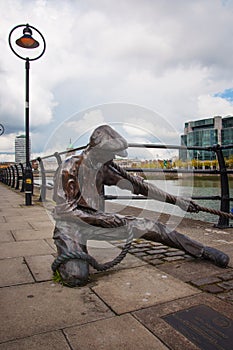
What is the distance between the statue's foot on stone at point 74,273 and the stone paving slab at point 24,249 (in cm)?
114

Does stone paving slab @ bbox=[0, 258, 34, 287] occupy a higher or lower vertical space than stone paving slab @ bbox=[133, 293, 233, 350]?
higher

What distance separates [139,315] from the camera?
2092 millimetres

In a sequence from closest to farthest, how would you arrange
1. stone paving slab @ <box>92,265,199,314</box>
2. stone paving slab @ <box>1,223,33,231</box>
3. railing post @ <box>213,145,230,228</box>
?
stone paving slab @ <box>92,265,199,314</box> < railing post @ <box>213,145,230,228</box> < stone paving slab @ <box>1,223,33,231</box>

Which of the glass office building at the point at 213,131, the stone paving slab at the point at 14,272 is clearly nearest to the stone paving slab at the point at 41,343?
the stone paving slab at the point at 14,272

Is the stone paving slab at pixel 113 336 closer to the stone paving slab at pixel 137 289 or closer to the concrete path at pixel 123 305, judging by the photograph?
the concrete path at pixel 123 305

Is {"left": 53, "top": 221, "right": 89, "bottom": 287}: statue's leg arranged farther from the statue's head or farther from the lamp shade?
the lamp shade

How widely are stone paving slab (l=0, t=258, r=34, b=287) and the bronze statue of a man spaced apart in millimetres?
415

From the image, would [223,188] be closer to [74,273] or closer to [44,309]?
[74,273]

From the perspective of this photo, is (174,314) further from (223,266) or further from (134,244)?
(134,244)

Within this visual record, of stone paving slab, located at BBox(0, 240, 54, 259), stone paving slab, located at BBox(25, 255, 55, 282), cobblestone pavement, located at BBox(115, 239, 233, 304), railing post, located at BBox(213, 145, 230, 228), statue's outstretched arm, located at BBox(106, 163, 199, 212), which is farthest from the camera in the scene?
railing post, located at BBox(213, 145, 230, 228)

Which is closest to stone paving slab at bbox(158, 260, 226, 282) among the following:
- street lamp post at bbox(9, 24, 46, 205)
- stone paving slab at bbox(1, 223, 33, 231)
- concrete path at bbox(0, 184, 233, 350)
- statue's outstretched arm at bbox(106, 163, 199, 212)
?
concrete path at bbox(0, 184, 233, 350)

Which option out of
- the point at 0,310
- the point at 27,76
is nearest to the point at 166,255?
the point at 0,310

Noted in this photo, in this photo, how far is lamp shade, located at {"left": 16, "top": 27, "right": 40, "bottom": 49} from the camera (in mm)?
8789

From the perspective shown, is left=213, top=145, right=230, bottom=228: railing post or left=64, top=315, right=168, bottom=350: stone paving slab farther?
left=213, top=145, right=230, bottom=228: railing post
